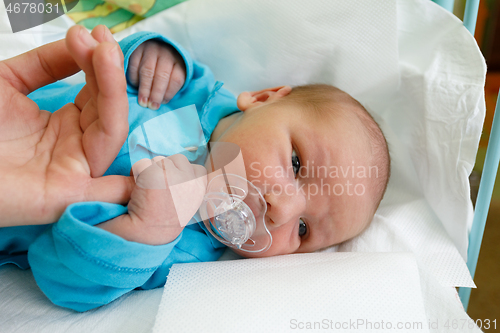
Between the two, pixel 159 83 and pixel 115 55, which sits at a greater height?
pixel 115 55

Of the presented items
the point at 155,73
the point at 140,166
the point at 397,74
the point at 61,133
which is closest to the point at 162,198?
the point at 140,166

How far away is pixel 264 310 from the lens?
Answer: 2.28 feet

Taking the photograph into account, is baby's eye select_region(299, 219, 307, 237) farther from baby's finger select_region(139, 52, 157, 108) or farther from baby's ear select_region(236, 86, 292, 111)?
baby's finger select_region(139, 52, 157, 108)

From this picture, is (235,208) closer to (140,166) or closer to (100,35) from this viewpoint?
(140,166)

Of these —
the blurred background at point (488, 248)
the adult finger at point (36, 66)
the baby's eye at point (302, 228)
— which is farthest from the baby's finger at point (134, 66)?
the blurred background at point (488, 248)

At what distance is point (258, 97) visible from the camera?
43.4 inches

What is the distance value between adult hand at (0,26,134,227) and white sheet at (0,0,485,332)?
1.66 feet

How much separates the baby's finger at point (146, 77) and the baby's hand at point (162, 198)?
305 mm

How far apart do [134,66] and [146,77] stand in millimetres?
57

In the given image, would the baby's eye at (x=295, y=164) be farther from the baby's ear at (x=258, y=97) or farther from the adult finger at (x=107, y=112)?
the adult finger at (x=107, y=112)

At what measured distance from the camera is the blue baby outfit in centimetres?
66

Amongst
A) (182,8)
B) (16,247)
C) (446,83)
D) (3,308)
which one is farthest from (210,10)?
(3,308)

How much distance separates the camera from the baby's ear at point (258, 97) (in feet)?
3.44

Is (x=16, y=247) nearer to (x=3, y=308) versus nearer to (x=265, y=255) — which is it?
(x=3, y=308)
